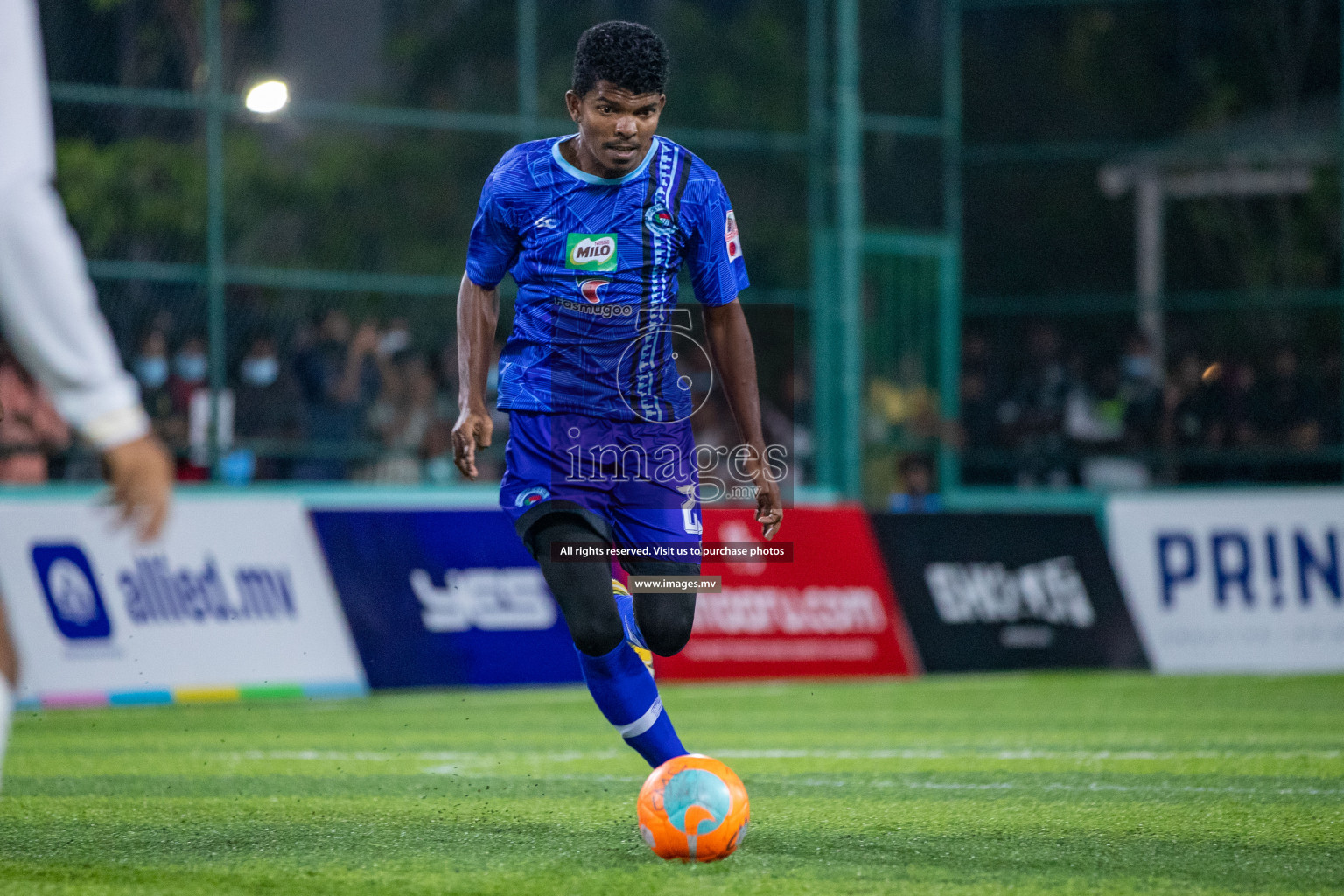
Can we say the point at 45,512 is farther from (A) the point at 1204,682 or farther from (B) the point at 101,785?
(A) the point at 1204,682

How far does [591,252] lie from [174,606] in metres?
6.51

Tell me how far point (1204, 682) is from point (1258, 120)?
25.0 ft

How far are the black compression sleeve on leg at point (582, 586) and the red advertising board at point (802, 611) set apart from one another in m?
6.85

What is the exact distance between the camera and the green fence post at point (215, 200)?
12.8 meters

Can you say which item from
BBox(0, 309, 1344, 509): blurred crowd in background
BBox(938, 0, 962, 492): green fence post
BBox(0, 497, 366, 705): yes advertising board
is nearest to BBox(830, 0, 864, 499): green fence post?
BBox(0, 309, 1344, 509): blurred crowd in background

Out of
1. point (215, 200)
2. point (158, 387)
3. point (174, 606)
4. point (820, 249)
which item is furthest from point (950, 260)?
point (174, 606)

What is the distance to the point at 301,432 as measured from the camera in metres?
13.0

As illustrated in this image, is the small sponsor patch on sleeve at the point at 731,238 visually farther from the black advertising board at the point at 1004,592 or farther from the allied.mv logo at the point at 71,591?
the black advertising board at the point at 1004,592

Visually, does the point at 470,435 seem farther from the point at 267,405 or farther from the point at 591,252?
the point at 267,405

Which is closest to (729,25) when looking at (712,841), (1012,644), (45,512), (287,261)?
(287,261)

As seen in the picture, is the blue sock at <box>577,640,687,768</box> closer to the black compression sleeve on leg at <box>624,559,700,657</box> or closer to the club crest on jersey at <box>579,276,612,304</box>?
the black compression sleeve on leg at <box>624,559,700,657</box>

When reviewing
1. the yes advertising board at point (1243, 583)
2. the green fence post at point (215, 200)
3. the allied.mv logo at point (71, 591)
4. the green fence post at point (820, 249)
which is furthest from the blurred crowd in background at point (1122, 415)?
the allied.mv logo at point (71, 591)

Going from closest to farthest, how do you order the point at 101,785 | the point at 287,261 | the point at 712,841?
1. the point at 712,841
2. the point at 101,785
3. the point at 287,261

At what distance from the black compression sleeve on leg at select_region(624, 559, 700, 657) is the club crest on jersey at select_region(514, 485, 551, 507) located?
0.36 metres
